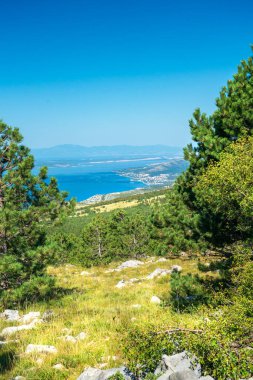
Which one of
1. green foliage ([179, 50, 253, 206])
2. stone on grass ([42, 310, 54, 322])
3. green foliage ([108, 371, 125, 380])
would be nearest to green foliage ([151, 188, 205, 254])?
green foliage ([179, 50, 253, 206])

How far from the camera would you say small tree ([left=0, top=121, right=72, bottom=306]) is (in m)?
13.7

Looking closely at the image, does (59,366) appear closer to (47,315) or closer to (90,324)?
(90,324)

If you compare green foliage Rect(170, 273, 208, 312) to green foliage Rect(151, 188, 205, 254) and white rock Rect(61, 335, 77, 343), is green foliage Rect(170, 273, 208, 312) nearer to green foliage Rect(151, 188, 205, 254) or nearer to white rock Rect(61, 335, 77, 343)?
green foliage Rect(151, 188, 205, 254)

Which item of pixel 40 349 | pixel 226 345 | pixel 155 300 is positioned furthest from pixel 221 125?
pixel 40 349

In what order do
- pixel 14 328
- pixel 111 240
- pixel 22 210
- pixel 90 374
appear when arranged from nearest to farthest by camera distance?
1. pixel 90 374
2. pixel 14 328
3. pixel 22 210
4. pixel 111 240

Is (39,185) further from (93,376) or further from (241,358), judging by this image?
(241,358)

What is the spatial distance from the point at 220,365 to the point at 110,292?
513 inches

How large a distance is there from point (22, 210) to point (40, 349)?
22.9 feet

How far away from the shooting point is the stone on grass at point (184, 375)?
5766 mm

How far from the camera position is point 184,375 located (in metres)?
5.79

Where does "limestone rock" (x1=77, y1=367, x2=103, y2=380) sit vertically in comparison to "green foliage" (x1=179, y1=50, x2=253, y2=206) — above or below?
below

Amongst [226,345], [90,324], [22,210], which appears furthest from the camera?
[22,210]

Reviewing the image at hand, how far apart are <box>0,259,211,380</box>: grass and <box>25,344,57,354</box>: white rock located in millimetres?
174

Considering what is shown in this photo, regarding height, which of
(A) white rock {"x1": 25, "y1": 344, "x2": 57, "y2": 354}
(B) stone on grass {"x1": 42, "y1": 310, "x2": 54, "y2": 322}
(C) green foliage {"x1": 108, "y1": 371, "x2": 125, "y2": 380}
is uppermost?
(C) green foliage {"x1": 108, "y1": 371, "x2": 125, "y2": 380}
